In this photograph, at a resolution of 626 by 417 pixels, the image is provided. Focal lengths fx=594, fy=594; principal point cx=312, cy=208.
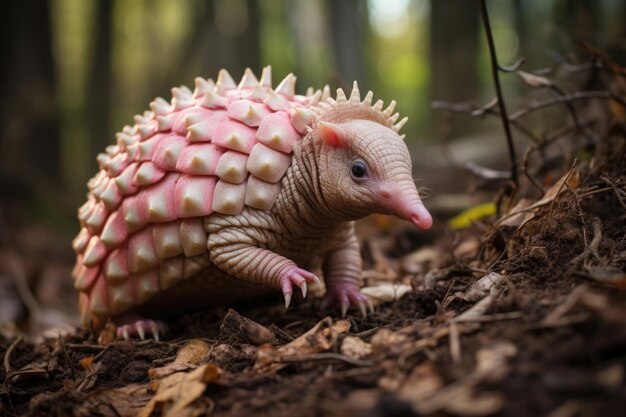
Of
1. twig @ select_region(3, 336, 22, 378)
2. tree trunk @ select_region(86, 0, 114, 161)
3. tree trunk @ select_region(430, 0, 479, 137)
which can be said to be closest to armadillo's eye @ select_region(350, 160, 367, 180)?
twig @ select_region(3, 336, 22, 378)

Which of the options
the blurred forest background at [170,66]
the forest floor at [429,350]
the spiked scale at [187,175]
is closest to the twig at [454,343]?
the forest floor at [429,350]

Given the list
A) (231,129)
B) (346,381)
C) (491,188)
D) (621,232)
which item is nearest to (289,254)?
(231,129)

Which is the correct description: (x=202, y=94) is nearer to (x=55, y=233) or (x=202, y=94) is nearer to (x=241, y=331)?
(x=241, y=331)

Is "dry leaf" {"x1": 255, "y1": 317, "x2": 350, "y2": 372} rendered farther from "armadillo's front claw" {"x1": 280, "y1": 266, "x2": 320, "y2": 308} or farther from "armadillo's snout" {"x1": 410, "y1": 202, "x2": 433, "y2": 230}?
"armadillo's snout" {"x1": 410, "y1": 202, "x2": 433, "y2": 230}

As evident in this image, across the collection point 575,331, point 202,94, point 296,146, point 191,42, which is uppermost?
point 191,42

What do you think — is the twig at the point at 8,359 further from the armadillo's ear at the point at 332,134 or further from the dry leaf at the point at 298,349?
the armadillo's ear at the point at 332,134

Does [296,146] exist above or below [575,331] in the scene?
above
